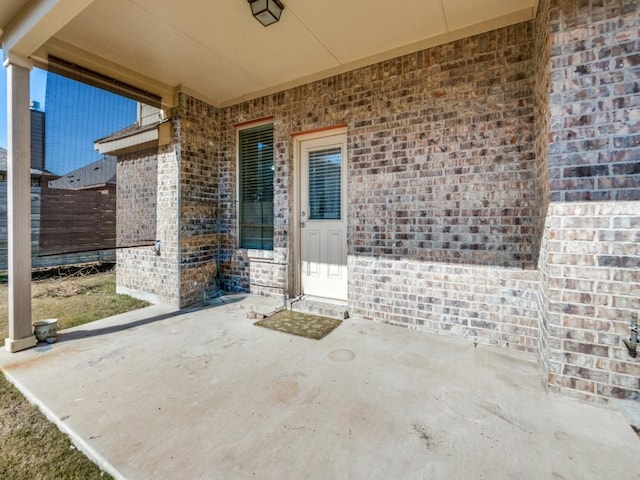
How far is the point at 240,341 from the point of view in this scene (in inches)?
121

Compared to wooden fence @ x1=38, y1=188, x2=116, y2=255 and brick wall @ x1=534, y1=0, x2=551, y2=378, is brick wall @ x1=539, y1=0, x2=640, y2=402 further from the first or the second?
wooden fence @ x1=38, y1=188, x2=116, y2=255

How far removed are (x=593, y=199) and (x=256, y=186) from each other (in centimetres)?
394

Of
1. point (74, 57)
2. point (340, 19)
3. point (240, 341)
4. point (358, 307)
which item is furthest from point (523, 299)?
point (74, 57)

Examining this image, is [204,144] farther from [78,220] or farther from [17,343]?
[17,343]

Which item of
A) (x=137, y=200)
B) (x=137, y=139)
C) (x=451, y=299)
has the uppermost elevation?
(x=137, y=139)

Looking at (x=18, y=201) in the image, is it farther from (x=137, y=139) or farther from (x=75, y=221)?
(x=137, y=139)

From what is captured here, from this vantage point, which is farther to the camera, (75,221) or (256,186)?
(256,186)

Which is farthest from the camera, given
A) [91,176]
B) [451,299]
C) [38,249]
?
[91,176]

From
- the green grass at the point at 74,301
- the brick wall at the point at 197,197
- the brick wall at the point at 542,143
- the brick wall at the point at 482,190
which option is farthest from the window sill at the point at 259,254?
the brick wall at the point at 542,143

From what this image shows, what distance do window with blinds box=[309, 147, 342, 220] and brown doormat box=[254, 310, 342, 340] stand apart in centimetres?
134

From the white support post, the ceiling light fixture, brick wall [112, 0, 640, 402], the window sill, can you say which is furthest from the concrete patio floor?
the ceiling light fixture

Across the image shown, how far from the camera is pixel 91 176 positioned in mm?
4477

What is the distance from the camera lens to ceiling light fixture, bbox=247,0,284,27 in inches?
103

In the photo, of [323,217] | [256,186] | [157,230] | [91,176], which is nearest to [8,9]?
[91,176]
